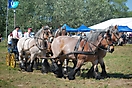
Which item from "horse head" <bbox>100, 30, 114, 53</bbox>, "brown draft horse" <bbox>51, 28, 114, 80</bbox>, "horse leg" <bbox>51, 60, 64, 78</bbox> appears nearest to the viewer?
"horse head" <bbox>100, 30, 114, 53</bbox>

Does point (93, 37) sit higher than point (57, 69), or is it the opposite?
point (93, 37)

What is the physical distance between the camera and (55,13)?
50719 millimetres

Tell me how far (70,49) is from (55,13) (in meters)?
39.9

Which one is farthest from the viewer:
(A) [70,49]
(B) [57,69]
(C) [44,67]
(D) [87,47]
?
(C) [44,67]

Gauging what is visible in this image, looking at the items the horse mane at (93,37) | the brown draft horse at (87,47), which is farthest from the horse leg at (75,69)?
the horse mane at (93,37)

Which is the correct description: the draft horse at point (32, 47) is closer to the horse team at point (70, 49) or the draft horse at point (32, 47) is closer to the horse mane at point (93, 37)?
the horse team at point (70, 49)

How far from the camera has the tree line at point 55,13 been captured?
49062 millimetres

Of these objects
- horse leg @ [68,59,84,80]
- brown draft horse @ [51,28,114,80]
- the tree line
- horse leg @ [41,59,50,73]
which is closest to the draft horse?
horse leg @ [41,59,50,73]

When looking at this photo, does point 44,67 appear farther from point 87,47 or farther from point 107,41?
point 107,41

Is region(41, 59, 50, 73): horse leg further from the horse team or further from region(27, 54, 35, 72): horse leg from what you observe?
region(27, 54, 35, 72): horse leg

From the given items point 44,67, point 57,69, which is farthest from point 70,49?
point 44,67

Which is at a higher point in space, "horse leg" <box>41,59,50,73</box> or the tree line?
the tree line

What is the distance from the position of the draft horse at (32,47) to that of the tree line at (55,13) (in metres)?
34.6

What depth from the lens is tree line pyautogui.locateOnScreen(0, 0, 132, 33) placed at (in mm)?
49062
